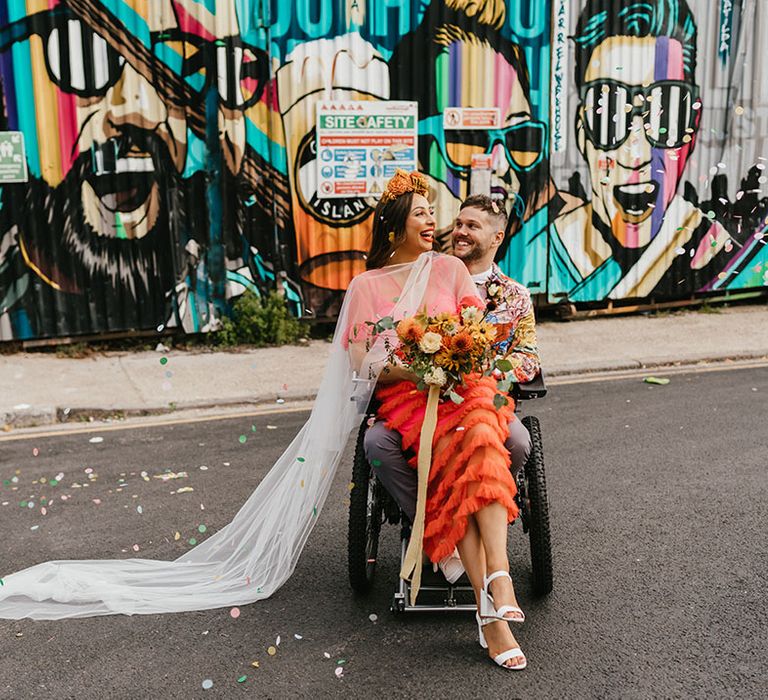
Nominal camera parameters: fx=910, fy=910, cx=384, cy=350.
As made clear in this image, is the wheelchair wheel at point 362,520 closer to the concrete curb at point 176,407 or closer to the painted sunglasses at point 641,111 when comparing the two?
the concrete curb at point 176,407

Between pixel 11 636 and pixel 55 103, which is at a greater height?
pixel 55 103

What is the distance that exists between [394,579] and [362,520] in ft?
1.86

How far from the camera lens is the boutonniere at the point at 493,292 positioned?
Answer: 438 centimetres

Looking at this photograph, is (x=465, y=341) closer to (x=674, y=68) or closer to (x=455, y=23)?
(x=455, y=23)

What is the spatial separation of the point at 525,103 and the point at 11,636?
762 centimetres

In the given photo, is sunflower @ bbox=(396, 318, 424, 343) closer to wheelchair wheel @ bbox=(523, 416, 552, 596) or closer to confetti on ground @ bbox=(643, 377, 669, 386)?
wheelchair wheel @ bbox=(523, 416, 552, 596)

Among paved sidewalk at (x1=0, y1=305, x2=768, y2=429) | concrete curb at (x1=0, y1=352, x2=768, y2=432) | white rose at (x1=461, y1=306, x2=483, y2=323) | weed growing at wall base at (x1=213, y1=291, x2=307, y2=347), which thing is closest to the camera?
white rose at (x1=461, y1=306, x2=483, y2=323)

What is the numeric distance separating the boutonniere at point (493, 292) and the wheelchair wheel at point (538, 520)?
672 mm

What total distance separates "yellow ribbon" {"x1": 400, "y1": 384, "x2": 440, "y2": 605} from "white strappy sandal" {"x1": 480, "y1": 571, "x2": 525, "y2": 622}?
0.32 m

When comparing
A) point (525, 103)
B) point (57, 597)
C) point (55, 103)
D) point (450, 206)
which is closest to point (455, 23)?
point (525, 103)

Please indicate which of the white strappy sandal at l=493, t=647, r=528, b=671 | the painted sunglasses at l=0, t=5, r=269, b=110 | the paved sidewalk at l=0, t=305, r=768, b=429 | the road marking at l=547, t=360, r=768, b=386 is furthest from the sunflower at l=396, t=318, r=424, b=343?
the painted sunglasses at l=0, t=5, r=269, b=110

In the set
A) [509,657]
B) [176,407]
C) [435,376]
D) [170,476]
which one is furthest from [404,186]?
[176,407]

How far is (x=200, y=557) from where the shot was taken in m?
4.43

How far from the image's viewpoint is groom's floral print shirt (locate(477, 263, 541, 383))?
4.18 meters
